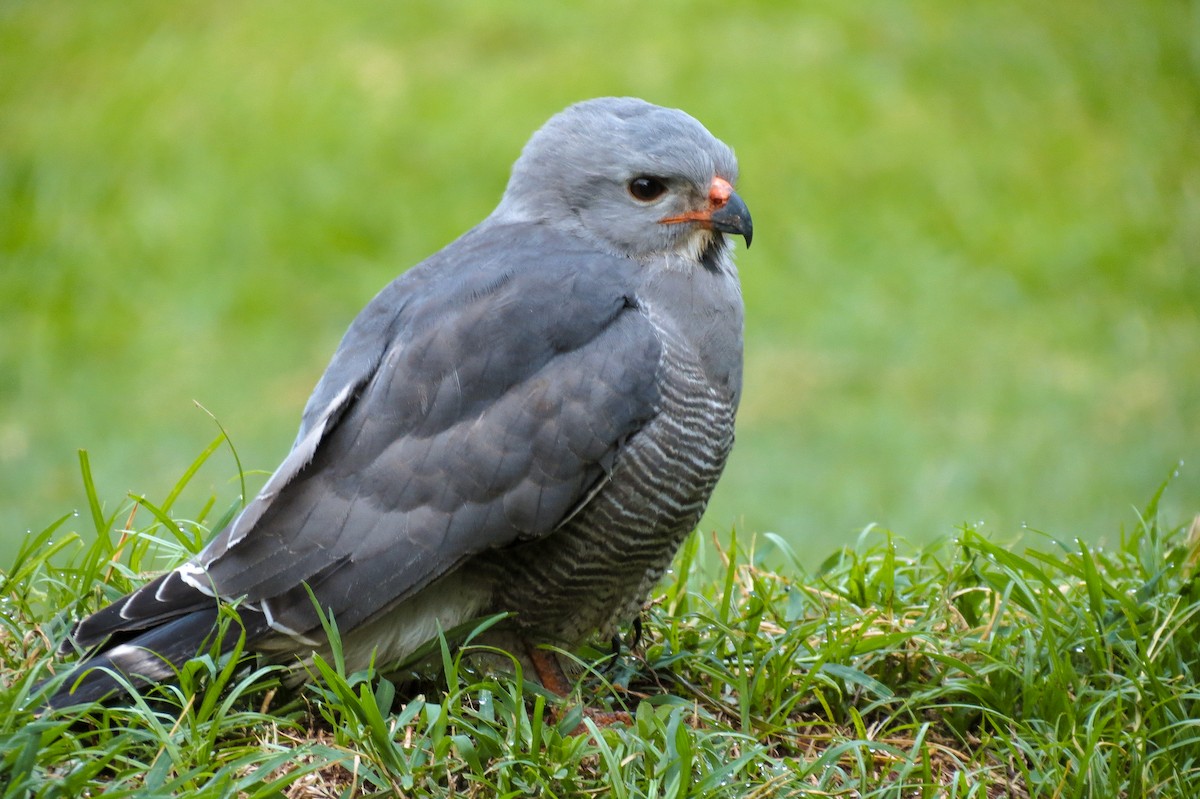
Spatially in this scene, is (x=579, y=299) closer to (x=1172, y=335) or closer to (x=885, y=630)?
(x=885, y=630)

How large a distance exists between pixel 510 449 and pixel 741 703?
2.85 ft

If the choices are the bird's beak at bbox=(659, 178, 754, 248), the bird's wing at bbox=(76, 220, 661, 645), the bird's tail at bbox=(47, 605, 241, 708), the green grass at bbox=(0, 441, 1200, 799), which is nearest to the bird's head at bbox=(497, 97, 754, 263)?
the bird's beak at bbox=(659, 178, 754, 248)

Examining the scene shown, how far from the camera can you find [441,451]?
3.28 meters

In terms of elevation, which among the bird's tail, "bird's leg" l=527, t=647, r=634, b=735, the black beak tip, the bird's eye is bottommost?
"bird's leg" l=527, t=647, r=634, b=735

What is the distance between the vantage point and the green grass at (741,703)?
3025 millimetres

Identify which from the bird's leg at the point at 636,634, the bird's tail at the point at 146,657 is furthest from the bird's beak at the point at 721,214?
the bird's tail at the point at 146,657

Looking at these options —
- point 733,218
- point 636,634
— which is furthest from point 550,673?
point 733,218

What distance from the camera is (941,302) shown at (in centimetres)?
909

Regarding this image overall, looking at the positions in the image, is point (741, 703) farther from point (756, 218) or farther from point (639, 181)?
point (756, 218)

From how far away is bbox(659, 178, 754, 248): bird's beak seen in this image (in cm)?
365

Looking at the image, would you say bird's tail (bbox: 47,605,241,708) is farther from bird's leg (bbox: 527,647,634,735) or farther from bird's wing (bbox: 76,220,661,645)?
bird's leg (bbox: 527,647,634,735)

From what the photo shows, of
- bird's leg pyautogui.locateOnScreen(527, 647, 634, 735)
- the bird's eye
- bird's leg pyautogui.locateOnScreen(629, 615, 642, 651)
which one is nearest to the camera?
bird's leg pyautogui.locateOnScreen(527, 647, 634, 735)

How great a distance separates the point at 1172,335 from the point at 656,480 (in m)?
6.75

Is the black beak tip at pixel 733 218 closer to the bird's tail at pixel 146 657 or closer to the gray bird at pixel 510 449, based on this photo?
the gray bird at pixel 510 449
